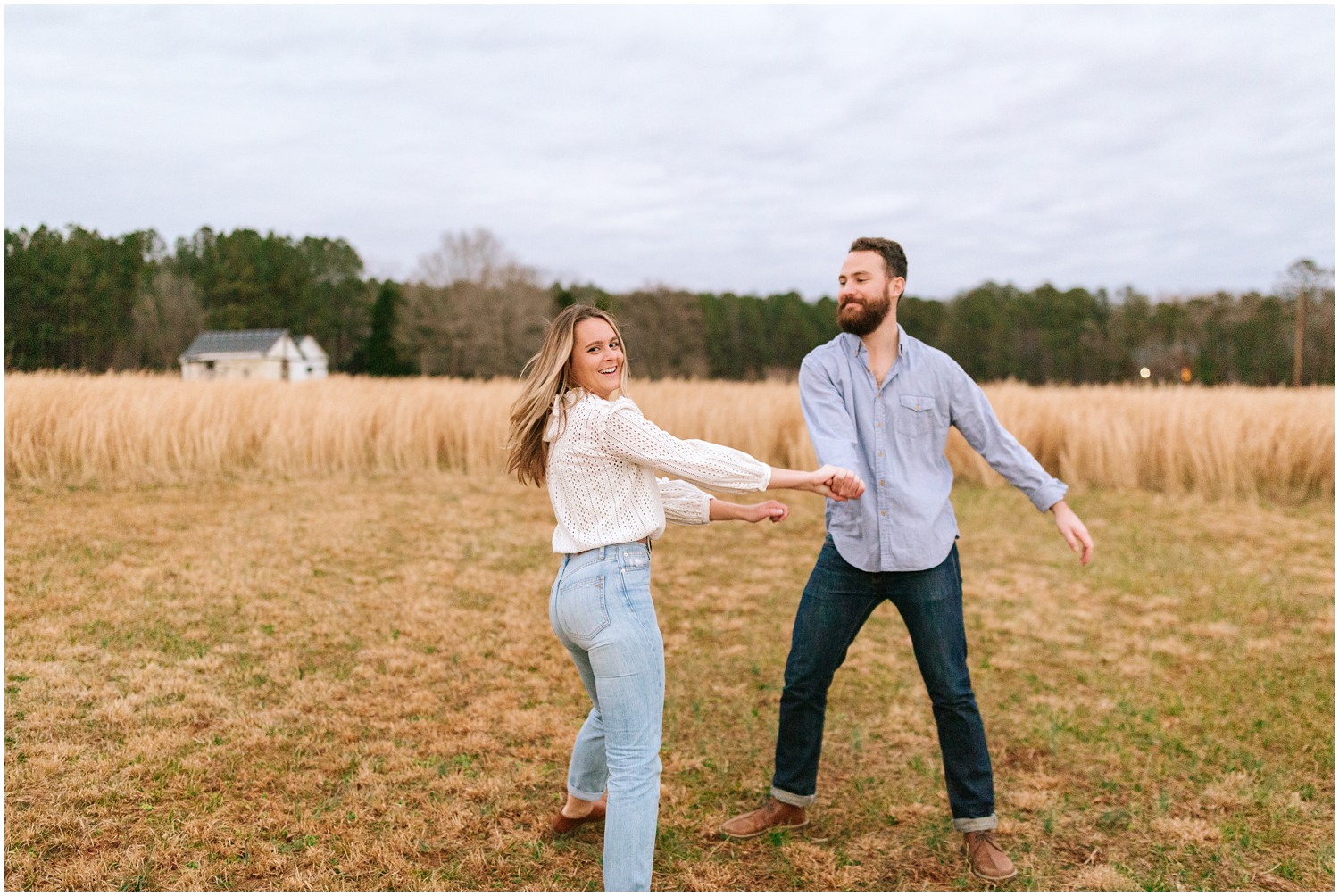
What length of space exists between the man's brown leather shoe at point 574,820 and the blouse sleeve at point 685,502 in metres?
1.23

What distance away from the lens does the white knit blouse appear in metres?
2.34

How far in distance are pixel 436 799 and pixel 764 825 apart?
130cm

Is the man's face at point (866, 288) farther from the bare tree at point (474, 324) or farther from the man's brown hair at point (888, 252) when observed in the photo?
the bare tree at point (474, 324)

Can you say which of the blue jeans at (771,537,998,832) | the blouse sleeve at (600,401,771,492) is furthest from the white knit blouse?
the blue jeans at (771,537,998,832)

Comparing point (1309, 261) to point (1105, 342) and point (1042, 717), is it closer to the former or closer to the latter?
point (1105, 342)

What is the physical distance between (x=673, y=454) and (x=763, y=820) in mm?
1764

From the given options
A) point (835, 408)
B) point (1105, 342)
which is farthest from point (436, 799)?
point (1105, 342)

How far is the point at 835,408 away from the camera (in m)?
3.00

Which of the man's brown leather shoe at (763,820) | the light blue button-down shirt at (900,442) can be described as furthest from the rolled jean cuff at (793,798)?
the light blue button-down shirt at (900,442)

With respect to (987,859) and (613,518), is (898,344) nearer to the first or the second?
(613,518)

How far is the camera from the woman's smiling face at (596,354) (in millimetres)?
2443

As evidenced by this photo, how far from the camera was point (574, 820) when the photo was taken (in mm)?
3277

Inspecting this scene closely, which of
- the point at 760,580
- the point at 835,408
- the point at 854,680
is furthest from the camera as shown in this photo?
the point at 760,580

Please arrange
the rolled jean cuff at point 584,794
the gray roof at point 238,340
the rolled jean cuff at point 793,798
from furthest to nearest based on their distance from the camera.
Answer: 1. the gray roof at point 238,340
2. the rolled jean cuff at point 793,798
3. the rolled jean cuff at point 584,794
